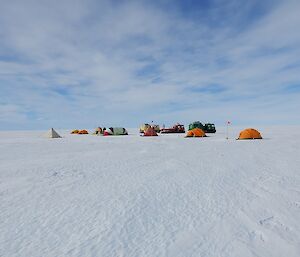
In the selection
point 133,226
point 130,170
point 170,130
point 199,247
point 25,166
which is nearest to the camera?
point 199,247

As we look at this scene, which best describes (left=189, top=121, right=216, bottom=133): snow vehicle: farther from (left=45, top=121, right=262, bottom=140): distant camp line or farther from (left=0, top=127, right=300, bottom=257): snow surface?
(left=0, top=127, right=300, bottom=257): snow surface

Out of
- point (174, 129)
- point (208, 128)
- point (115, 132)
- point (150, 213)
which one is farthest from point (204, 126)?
point (150, 213)

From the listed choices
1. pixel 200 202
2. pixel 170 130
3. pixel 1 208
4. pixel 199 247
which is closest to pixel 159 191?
pixel 200 202

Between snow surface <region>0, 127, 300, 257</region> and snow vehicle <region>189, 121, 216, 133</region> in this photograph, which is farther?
snow vehicle <region>189, 121, 216, 133</region>

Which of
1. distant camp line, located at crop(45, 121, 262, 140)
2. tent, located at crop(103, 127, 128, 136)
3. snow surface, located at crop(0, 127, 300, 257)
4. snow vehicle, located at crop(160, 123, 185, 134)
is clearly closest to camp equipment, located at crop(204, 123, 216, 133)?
distant camp line, located at crop(45, 121, 262, 140)

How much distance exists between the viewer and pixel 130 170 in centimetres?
841

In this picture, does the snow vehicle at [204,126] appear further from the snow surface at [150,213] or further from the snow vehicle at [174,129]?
the snow surface at [150,213]

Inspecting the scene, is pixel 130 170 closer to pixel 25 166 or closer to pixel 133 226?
pixel 25 166

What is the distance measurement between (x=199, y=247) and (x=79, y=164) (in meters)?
6.61

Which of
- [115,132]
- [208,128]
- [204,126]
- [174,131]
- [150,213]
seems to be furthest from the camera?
[174,131]

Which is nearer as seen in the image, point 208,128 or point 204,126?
point 204,126

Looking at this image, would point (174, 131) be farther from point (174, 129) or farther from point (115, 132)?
point (115, 132)

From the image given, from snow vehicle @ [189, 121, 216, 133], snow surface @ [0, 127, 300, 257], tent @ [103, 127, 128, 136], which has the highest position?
snow vehicle @ [189, 121, 216, 133]

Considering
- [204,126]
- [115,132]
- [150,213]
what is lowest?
[150,213]
